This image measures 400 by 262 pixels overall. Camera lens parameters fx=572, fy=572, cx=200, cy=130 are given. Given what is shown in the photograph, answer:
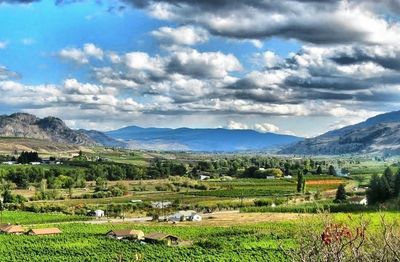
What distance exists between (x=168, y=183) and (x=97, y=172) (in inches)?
1224

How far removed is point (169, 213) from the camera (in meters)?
118

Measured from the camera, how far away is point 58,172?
18162 centimetres

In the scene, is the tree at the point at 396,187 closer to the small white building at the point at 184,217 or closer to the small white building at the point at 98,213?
the small white building at the point at 184,217

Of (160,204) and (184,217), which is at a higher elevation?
(160,204)

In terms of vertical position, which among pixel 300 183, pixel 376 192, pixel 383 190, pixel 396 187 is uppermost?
pixel 396 187

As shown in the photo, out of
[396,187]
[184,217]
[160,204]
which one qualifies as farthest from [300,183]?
[184,217]

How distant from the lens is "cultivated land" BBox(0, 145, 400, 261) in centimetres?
6438

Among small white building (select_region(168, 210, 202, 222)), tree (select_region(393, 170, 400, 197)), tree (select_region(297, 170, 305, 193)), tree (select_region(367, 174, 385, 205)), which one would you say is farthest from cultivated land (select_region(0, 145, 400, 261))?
tree (select_region(393, 170, 400, 197))

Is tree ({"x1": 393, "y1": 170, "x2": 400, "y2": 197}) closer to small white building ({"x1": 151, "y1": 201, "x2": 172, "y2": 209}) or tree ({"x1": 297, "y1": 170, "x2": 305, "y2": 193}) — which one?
tree ({"x1": 297, "y1": 170, "x2": 305, "y2": 193})

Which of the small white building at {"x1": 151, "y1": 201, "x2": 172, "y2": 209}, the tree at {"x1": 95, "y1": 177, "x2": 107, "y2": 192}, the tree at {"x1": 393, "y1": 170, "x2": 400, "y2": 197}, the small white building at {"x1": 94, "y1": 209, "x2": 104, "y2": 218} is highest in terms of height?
the tree at {"x1": 393, "y1": 170, "x2": 400, "y2": 197}

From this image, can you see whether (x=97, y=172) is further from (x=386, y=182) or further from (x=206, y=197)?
(x=386, y=182)

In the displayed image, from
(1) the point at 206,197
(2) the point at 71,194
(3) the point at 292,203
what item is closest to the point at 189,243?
(3) the point at 292,203

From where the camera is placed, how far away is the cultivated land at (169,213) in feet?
211

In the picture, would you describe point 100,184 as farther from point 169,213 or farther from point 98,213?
point 169,213
